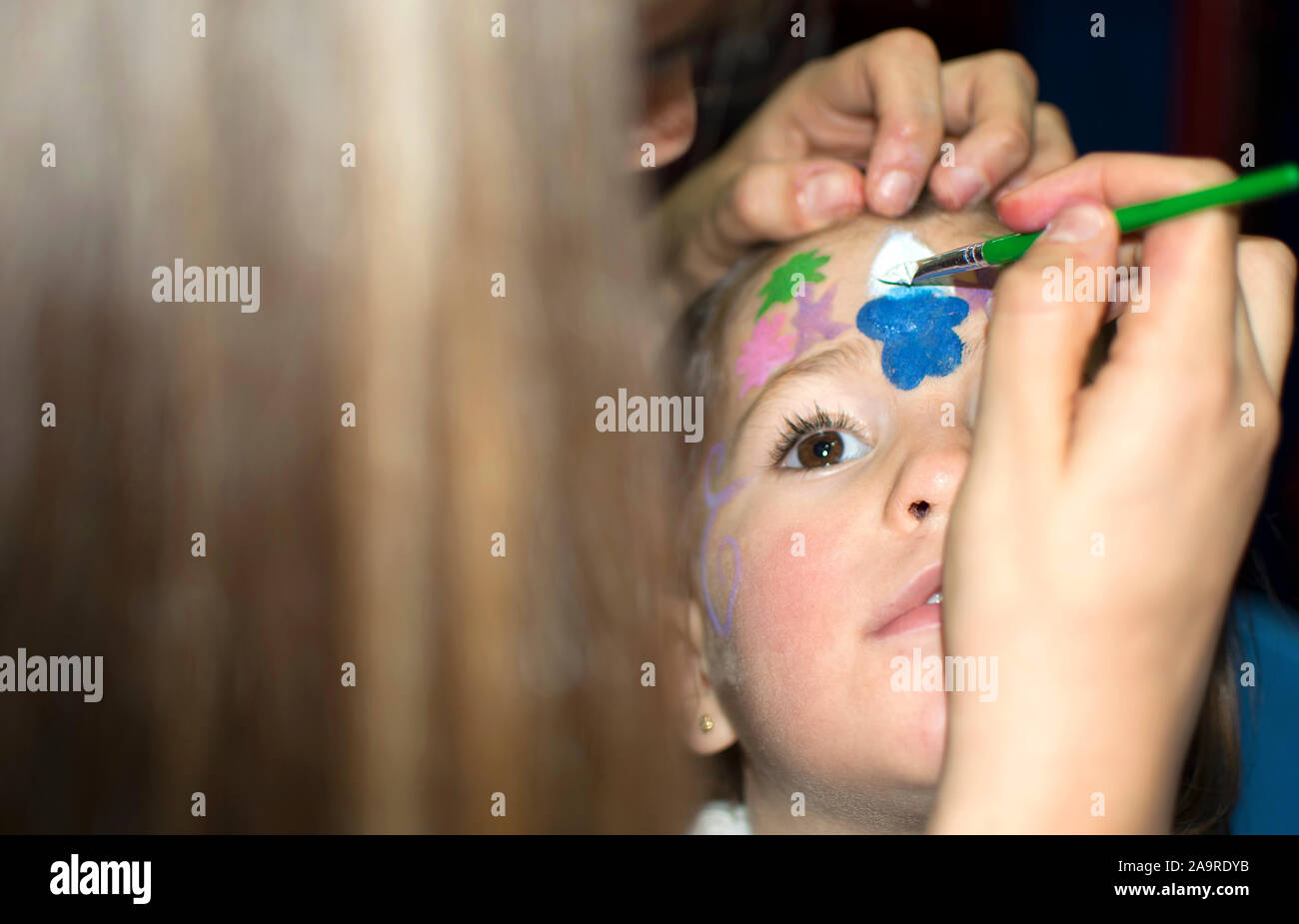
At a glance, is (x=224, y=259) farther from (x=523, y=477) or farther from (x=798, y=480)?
(x=798, y=480)

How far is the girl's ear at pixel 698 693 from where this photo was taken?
1.02m

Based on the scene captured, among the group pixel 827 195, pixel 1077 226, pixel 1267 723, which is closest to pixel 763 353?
pixel 827 195

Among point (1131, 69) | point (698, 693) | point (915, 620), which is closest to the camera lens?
point (915, 620)

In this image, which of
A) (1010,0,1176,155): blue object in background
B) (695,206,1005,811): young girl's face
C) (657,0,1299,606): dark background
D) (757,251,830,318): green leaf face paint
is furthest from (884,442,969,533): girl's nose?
(1010,0,1176,155): blue object in background

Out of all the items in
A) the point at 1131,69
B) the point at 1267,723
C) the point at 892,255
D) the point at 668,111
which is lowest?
the point at 1267,723

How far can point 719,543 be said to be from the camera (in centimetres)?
98

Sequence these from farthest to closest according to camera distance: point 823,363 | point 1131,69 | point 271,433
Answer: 1. point 1131,69
2. point 823,363
3. point 271,433

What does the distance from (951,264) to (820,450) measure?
213mm

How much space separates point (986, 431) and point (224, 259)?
447mm

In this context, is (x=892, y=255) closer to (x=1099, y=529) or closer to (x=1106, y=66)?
(x=1099, y=529)

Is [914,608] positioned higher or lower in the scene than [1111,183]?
lower

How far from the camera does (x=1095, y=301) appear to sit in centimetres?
57

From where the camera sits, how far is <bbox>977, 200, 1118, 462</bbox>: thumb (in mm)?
570

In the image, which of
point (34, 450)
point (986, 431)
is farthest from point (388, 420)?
point (986, 431)
